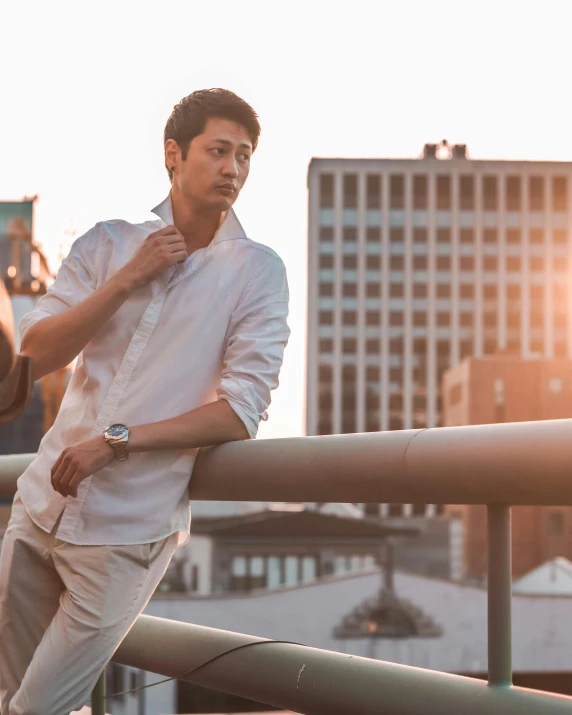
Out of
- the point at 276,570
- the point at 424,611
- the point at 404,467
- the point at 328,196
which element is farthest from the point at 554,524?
the point at 404,467

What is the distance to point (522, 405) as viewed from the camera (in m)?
69.2

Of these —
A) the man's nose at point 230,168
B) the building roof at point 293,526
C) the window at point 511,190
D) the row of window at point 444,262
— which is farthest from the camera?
the row of window at point 444,262

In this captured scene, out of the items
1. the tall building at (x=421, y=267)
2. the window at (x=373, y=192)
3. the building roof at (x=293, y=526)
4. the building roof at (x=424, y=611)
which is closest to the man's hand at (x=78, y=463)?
the building roof at (x=424, y=611)

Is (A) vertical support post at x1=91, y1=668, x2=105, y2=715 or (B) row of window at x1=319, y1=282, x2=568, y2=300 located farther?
(B) row of window at x1=319, y1=282, x2=568, y2=300

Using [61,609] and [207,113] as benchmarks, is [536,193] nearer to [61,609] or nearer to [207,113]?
[207,113]

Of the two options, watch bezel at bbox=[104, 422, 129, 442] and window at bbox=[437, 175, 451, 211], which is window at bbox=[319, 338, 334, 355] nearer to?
window at bbox=[437, 175, 451, 211]

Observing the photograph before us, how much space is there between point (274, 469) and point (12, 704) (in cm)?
54

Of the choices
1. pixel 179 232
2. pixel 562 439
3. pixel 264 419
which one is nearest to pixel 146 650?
pixel 264 419

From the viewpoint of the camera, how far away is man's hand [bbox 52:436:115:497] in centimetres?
166

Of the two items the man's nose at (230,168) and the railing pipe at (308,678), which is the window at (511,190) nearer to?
the man's nose at (230,168)

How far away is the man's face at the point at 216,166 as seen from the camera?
1.90m

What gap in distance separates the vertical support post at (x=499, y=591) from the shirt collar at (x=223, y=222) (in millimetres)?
799

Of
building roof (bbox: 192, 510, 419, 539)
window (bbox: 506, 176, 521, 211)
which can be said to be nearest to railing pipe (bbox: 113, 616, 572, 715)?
building roof (bbox: 192, 510, 419, 539)

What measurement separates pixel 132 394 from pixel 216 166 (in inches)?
16.3
